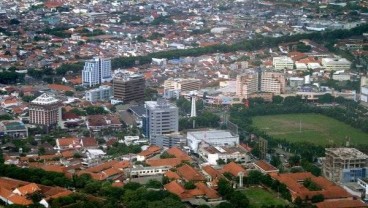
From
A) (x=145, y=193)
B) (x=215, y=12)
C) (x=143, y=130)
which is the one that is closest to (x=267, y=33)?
(x=215, y=12)

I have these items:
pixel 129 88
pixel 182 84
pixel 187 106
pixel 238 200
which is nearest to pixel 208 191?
pixel 238 200

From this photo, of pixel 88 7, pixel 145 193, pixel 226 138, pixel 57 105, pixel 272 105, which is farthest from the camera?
pixel 88 7

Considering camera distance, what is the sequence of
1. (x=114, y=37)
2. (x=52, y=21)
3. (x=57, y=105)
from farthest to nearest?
1. (x=52, y=21)
2. (x=114, y=37)
3. (x=57, y=105)

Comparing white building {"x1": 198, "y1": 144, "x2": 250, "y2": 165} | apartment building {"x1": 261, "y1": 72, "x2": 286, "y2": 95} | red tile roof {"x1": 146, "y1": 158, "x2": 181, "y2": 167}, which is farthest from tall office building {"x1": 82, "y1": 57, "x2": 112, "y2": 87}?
red tile roof {"x1": 146, "y1": 158, "x2": 181, "y2": 167}

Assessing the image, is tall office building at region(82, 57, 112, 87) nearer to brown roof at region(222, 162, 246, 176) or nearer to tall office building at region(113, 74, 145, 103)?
tall office building at region(113, 74, 145, 103)

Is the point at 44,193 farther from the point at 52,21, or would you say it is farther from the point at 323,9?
the point at 323,9

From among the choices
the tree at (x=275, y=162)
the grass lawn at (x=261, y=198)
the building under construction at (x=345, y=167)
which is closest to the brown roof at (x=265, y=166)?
the tree at (x=275, y=162)
